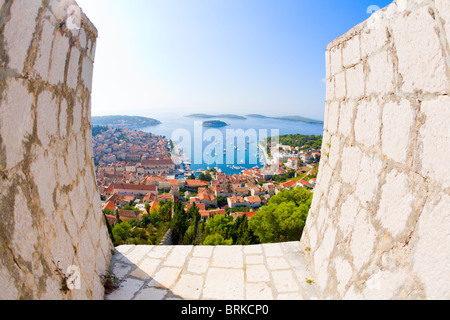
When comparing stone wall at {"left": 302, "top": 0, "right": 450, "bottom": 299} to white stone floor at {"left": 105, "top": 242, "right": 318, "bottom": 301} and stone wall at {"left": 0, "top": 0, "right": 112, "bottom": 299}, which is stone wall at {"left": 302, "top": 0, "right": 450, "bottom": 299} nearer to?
white stone floor at {"left": 105, "top": 242, "right": 318, "bottom": 301}

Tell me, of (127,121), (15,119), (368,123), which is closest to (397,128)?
(368,123)

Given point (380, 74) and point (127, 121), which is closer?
point (380, 74)

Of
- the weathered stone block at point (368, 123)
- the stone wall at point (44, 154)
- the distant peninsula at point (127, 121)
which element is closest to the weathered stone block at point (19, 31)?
the stone wall at point (44, 154)

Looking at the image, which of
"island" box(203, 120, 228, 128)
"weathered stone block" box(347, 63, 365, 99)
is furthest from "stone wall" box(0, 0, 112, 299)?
"island" box(203, 120, 228, 128)

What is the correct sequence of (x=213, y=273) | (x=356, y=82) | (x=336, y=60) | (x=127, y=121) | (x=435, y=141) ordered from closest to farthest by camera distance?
(x=435, y=141) → (x=356, y=82) → (x=336, y=60) → (x=213, y=273) → (x=127, y=121)

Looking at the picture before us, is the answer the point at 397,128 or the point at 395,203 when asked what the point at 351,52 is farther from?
the point at 395,203

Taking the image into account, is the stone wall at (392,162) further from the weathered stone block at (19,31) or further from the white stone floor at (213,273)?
the weathered stone block at (19,31)
